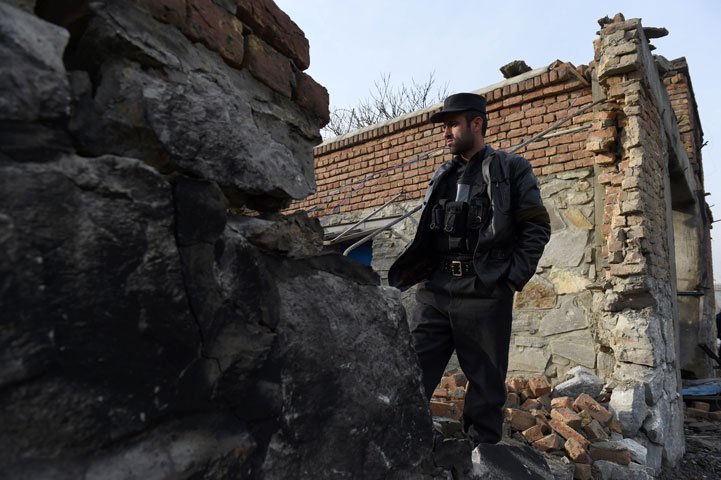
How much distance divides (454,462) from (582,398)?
2707mm

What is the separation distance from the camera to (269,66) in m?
1.41

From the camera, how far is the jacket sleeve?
234 centimetres

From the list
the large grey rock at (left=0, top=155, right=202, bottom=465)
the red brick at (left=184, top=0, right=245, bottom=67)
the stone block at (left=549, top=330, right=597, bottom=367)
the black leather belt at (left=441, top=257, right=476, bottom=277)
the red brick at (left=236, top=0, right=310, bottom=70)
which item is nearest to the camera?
the large grey rock at (left=0, top=155, right=202, bottom=465)

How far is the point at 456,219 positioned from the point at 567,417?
1830mm

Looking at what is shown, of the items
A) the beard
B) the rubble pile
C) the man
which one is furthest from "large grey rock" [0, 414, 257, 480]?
the rubble pile

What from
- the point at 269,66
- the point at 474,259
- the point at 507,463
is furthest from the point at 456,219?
the point at 269,66

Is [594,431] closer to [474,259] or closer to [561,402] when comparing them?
[561,402]

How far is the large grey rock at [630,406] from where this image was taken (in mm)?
3783

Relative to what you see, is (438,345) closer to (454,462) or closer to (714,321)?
(454,462)

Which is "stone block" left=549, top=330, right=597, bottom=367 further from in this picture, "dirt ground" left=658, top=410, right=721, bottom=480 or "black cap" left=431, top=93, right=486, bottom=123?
"black cap" left=431, top=93, right=486, bottom=123

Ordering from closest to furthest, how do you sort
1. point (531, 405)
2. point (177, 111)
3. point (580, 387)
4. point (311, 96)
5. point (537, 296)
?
point (177, 111)
point (311, 96)
point (531, 405)
point (580, 387)
point (537, 296)

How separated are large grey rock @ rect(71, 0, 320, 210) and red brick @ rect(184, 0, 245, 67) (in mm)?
23

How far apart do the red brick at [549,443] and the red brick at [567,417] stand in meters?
0.27

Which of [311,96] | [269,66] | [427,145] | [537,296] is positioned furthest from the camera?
[427,145]
